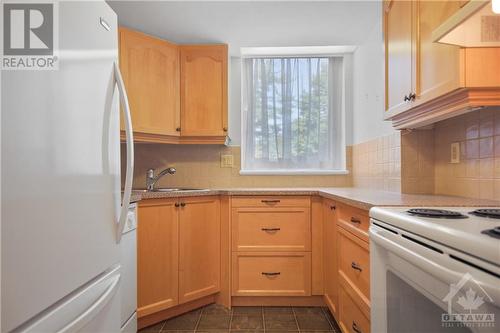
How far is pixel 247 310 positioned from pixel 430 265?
1744 mm

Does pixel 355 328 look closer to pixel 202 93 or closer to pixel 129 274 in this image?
pixel 129 274

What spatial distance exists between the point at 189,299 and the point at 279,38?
221 cm

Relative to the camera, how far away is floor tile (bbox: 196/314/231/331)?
6.18 feet

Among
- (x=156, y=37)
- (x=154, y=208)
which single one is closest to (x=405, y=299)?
(x=154, y=208)

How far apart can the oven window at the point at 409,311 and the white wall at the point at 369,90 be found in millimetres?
1314

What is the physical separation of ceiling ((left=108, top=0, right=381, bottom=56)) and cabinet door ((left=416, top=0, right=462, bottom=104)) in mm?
770

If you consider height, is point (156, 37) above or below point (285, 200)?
above

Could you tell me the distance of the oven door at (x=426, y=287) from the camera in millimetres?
521

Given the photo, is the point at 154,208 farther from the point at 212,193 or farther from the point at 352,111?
the point at 352,111

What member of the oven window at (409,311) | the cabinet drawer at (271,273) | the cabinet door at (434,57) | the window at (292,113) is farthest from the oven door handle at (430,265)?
the window at (292,113)

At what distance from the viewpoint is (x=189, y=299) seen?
79.5 inches

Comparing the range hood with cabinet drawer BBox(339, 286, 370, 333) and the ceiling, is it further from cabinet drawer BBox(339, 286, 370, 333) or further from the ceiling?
cabinet drawer BBox(339, 286, 370, 333)

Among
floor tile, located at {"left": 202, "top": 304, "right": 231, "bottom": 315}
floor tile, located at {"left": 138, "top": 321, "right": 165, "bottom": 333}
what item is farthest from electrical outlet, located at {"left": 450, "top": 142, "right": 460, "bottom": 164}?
floor tile, located at {"left": 138, "top": 321, "right": 165, "bottom": 333}

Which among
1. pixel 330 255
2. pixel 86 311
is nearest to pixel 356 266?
A: pixel 330 255
